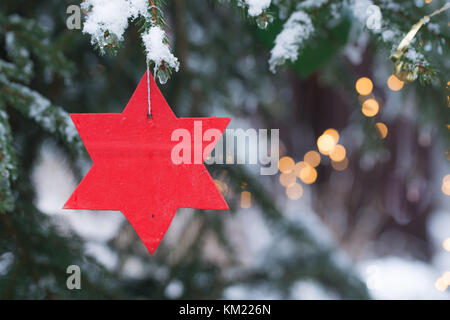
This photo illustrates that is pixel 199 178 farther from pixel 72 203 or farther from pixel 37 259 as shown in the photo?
pixel 37 259

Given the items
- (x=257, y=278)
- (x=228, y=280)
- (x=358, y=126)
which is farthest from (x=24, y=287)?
(x=358, y=126)

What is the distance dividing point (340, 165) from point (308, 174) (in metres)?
0.27

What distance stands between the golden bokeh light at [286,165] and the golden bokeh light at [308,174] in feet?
0.74

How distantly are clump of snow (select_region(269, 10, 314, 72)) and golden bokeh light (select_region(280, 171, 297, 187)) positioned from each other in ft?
5.41

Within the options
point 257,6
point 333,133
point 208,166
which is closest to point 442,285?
point 333,133

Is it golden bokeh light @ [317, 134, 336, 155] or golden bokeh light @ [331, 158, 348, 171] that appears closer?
A: golden bokeh light @ [317, 134, 336, 155]

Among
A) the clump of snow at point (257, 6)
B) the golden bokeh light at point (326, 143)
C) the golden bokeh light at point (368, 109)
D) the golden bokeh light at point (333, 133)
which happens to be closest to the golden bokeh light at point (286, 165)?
the golden bokeh light at point (326, 143)

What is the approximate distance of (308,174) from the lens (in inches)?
91.8

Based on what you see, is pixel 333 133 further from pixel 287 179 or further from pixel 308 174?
pixel 287 179

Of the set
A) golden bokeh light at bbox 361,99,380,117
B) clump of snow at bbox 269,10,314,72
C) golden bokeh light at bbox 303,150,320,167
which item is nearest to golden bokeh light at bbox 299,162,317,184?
golden bokeh light at bbox 303,150,320,167

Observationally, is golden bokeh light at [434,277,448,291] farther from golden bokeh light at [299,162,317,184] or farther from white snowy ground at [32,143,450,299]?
golden bokeh light at [299,162,317,184]

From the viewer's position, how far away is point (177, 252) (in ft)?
3.99

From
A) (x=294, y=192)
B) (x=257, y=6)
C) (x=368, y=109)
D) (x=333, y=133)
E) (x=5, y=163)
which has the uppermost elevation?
(x=333, y=133)

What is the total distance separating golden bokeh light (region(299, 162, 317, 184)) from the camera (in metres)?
2.28
